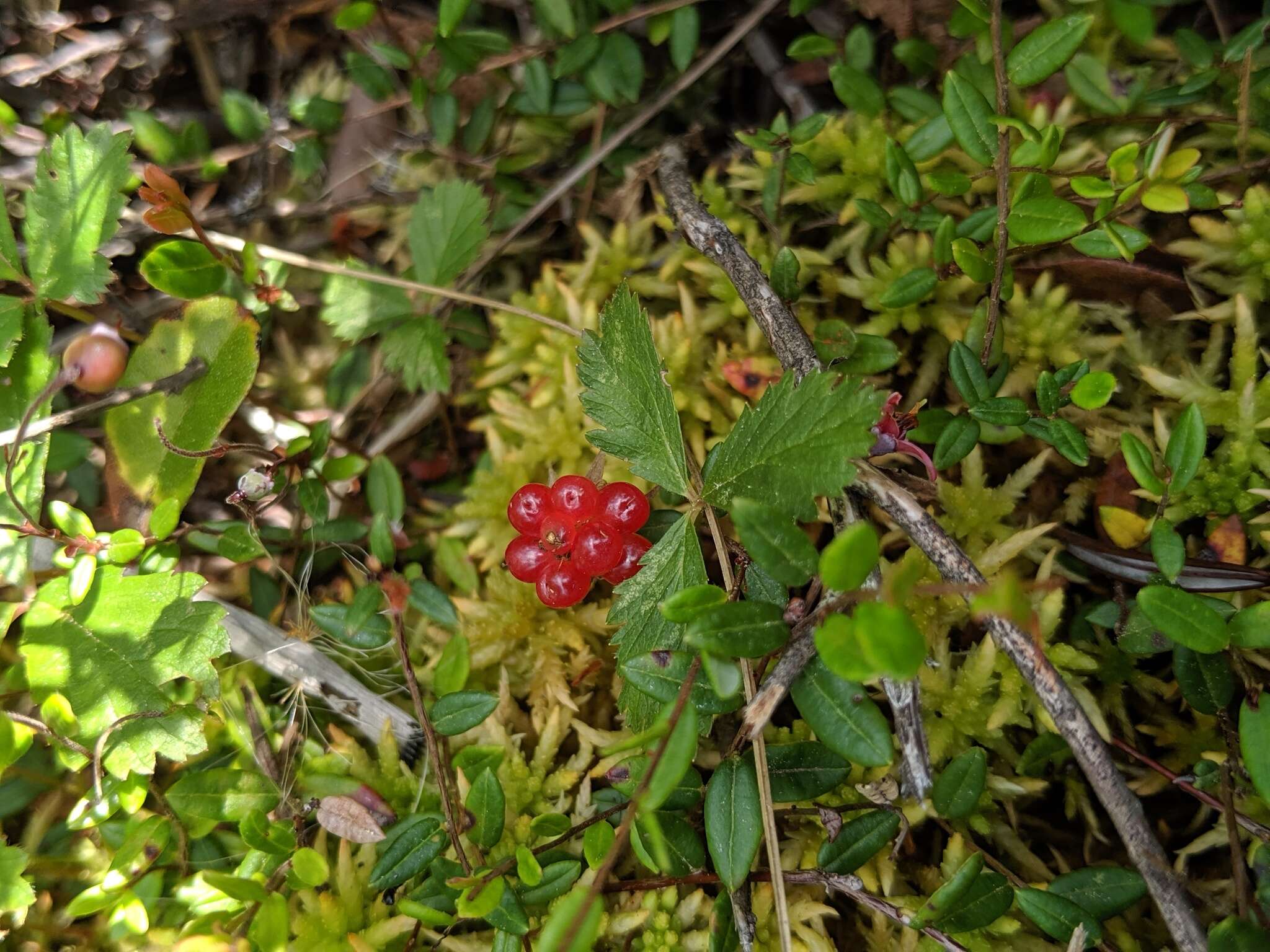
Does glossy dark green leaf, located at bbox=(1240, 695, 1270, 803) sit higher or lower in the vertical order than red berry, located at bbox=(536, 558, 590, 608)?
lower

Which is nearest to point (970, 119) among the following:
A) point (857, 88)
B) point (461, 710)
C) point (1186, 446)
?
point (857, 88)

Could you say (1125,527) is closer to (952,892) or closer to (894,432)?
(894,432)

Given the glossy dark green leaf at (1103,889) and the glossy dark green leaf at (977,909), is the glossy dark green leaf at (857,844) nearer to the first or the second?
the glossy dark green leaf at (977,909)

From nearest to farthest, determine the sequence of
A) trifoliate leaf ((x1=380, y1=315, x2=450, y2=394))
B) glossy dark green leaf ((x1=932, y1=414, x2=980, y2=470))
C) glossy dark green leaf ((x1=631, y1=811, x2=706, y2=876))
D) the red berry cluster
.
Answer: glossy dark green leaf ((x1=631, y1=811, x2=706, y2=876)) → the red berry cluster → glossy dark green leaf ((x1=932, y1=414, x2=980, y2=470)) → trifoliate leaf ((x1=380, y1=315, x2=450, y2=394))

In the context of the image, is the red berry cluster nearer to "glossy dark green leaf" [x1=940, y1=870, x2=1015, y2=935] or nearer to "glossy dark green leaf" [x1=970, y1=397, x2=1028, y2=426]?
"glossy dark green leaf" [x1=970, y1=397, x2=1028, y2=426]

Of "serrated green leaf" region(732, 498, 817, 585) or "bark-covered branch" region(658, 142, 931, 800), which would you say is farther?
"bark-covered branch" region(658, 142, 931, 800)

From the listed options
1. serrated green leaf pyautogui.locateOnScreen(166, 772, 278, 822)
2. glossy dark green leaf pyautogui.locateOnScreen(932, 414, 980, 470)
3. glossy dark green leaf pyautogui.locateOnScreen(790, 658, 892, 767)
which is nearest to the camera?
glossy dark green leaf pyautogui.locateOnScreen(790, 658, 892, 767)

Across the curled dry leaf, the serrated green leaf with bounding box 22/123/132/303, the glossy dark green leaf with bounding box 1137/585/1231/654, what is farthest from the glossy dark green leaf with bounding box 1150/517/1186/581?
the serrated green leaf with bounding box 22/123/132/303

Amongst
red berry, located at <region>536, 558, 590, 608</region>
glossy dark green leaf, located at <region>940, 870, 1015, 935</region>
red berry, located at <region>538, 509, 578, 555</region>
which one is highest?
red berry, located at <region>538, 509, 578, 555</region>
